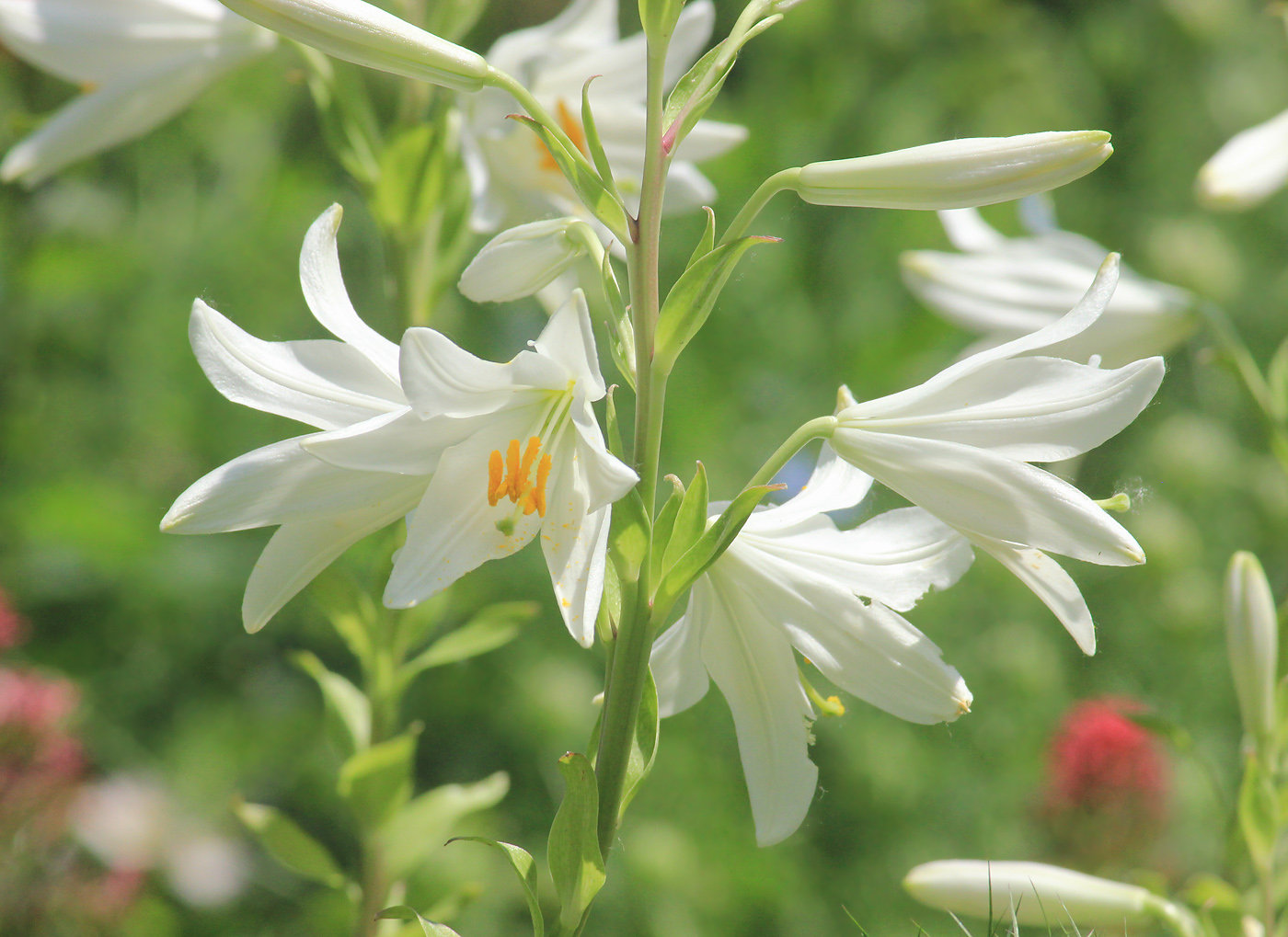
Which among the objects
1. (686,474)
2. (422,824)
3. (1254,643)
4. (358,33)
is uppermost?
(358,33)

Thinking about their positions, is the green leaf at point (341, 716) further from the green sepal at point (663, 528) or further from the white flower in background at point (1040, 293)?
the white flower in background at point (1040, 293)

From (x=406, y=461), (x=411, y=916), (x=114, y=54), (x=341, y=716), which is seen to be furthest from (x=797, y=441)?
(x=114, y=54)

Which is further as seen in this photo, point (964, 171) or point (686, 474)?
point (686, 474)

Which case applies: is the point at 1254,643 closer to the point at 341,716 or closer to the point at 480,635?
the point at 480,635

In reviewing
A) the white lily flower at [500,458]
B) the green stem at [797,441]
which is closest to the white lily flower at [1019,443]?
the green stem at [797,441]

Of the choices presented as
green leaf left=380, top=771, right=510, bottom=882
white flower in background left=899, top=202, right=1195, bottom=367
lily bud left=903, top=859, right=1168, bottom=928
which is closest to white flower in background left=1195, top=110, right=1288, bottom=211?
white flower in background left=899, top=202, right=1195, bottom=367

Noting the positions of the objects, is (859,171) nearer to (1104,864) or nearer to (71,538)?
(1104,864)

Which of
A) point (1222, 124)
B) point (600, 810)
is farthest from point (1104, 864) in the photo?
point (1222, 124)
